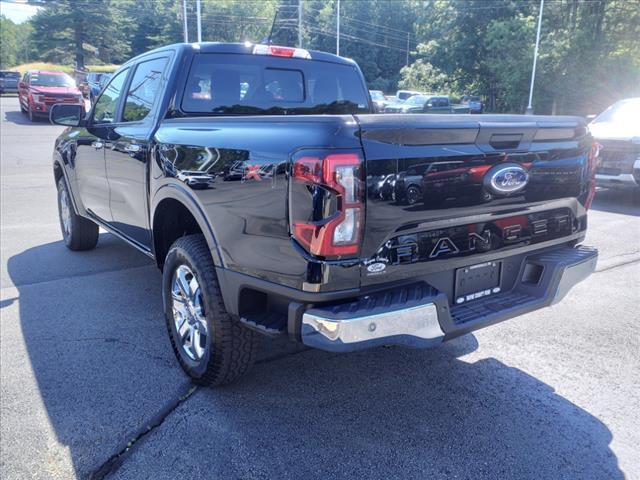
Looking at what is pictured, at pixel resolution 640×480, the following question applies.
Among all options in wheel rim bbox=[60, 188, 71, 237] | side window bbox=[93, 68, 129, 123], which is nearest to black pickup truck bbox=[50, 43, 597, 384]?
side window bbox=[93, 68, 129, 123]

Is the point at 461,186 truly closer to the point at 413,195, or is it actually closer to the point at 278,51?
the point at 413,195

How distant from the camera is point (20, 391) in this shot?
314 cm

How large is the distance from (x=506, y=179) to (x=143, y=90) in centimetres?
283

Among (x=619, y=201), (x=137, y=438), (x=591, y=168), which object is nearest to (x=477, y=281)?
(x=591, y=168)

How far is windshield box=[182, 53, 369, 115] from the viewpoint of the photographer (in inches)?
150

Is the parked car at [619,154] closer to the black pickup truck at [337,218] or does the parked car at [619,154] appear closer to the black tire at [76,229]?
the black pickup truck at [337,218]

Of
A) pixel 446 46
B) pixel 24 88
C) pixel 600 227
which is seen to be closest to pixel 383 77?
pixel 446 46

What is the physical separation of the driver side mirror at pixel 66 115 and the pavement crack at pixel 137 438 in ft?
Answer: 10.2

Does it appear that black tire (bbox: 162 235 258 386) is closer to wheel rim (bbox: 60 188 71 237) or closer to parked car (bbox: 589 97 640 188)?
wheel rim (bbox: 60 188 71 237)

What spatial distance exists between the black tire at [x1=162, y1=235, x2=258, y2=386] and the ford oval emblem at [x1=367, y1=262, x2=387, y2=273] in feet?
2.76

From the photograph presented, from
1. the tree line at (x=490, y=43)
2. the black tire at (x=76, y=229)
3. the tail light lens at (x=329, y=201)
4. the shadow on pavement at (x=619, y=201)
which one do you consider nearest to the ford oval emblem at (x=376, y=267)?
the tail light lens at (x=329, y=201)

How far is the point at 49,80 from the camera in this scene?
22625 mm

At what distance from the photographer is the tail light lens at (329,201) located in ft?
7.07

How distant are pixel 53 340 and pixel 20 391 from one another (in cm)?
69
